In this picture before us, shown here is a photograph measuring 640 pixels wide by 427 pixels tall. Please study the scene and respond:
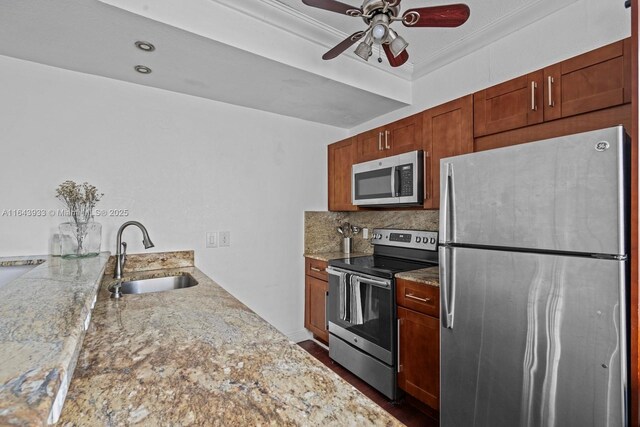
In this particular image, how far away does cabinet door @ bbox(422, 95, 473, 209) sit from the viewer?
203 centimetres

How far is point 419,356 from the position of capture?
6.31ft

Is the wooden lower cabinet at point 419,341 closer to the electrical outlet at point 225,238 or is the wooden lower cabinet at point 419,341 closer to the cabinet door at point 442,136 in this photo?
the cabinet door at point 442,136

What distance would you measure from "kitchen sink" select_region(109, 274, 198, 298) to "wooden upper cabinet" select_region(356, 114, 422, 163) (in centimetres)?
172

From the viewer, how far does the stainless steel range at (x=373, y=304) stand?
2.09 m

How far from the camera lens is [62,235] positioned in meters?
1.95

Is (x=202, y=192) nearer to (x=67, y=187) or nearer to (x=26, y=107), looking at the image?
(x=67, y=187)

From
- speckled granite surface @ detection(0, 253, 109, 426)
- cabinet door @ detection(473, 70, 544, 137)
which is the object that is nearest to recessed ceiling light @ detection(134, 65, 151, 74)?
speckled granite surface @ detection(0, 253, 109, 426)

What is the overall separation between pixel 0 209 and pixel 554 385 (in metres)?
3.01

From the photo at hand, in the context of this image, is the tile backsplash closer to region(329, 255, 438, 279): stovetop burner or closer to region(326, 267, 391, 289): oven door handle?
region(329, 255, 438, 279): stovetop burner

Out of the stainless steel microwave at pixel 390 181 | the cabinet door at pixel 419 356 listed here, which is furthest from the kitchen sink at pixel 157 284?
the stainless steel microwave at pixel 390 181

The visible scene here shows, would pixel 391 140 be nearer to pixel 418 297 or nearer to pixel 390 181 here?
pixel 390 181

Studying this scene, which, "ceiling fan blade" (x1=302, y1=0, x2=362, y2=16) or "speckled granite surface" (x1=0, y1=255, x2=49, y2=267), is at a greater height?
"ceiling fan blade" (x1=302, y1=0, x2=362, y2=16)

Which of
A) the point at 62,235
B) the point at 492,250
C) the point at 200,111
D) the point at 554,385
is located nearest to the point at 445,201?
the point at 492,250

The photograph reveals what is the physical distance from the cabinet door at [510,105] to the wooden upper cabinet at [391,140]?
457mm
